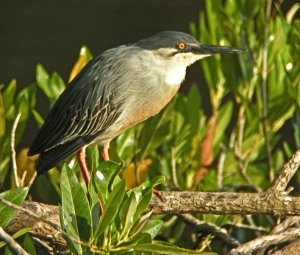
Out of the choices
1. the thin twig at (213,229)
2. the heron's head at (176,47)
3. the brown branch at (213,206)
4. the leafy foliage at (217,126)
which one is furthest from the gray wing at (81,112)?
the brown branch at (213,206)

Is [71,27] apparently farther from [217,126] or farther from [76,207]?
[76,207]

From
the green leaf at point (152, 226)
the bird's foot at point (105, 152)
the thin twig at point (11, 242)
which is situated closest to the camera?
the thin twig at point (11, 242)

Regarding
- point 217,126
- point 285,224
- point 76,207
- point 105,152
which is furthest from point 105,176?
point 217,126

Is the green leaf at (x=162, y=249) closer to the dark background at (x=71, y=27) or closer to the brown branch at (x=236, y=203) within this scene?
the brown branch at (x=236, y=203)

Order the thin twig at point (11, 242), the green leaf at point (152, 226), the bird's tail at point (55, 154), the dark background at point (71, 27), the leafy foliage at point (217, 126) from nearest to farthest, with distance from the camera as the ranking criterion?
the thin twig at point (11, 242) < the green leaf at point (152, 226) < the bird's tail at point (55, 154) < the leafy foliage at point (217, 126) < the dark background at point (71, 27)

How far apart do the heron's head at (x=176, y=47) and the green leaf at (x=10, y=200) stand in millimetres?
1487

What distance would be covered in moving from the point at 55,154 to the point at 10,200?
1089 millimetres

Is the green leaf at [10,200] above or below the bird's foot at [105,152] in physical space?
above

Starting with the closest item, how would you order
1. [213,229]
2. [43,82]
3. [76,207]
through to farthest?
[76,207], [213,229], [43,82]

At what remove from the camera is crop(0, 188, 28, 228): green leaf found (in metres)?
2.85

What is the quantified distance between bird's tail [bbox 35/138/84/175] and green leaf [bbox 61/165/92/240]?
996 millimetres

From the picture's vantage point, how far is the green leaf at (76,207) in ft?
9.22

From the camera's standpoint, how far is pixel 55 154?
3953 mm

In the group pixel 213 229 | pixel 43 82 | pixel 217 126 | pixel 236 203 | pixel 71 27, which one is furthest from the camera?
pixel 71 27
